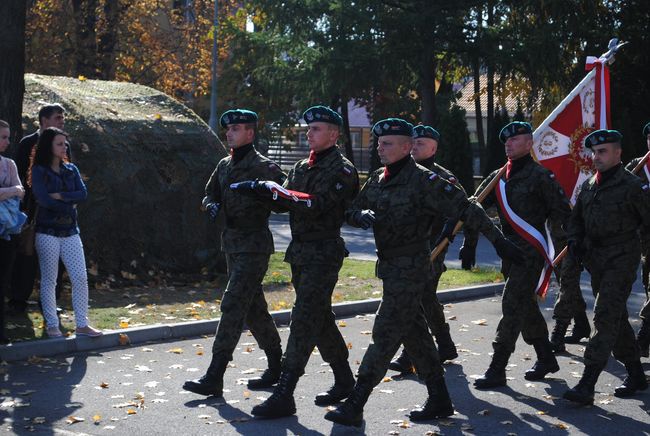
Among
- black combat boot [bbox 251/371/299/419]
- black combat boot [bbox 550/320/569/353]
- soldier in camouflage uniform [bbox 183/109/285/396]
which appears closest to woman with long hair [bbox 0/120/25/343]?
soldier in camouflage uniform [bbox 183/109/285/396]

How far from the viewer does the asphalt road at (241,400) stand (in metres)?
→ 6.96

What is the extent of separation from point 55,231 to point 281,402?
3.34 m

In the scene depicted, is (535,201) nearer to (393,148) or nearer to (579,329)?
(393,148)

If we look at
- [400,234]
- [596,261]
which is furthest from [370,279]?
[400,234]

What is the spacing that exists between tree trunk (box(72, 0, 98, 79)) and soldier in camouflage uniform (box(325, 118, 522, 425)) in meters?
22.6

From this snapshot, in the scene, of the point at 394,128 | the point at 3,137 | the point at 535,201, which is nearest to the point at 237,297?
the point at 394,128

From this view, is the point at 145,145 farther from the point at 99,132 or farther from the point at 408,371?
the point at 408,371

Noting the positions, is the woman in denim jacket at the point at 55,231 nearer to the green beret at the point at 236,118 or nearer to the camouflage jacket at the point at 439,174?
the green beret at the point at 236,118

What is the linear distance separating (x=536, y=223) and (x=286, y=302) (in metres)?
4.49

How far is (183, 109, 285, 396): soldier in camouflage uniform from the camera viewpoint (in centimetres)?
771

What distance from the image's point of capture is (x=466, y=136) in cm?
2977

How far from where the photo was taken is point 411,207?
6926 millimetres

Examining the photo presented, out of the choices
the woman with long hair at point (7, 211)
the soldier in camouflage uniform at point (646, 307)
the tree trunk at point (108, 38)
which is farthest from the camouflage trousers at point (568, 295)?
the tree trunk at point (108, 38)

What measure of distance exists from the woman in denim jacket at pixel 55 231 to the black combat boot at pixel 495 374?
135 inches
